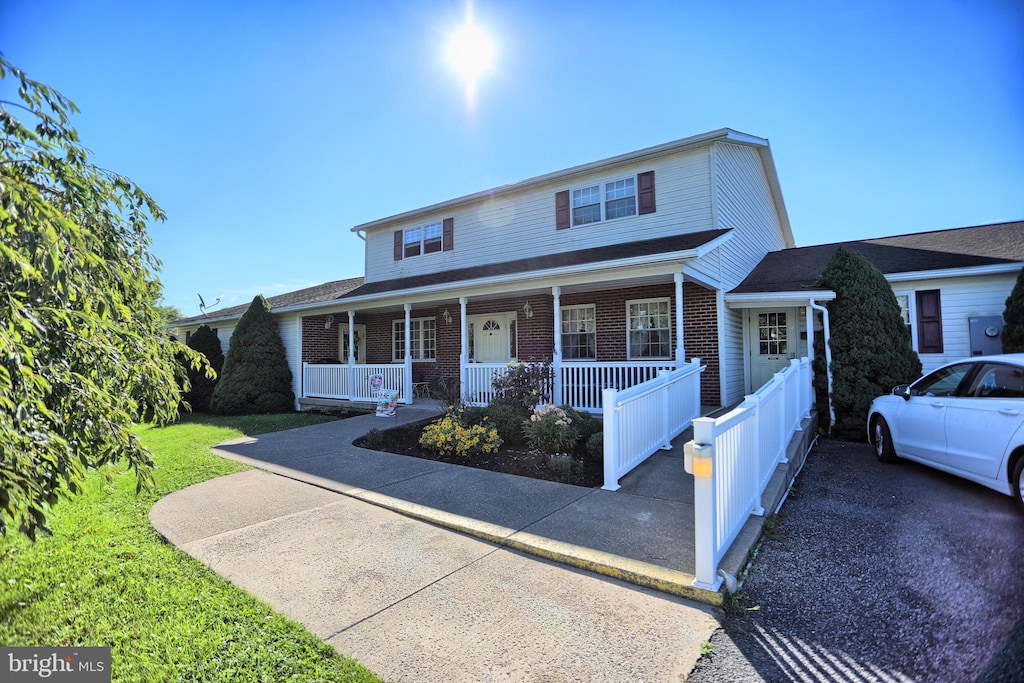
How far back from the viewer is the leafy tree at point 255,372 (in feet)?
44.6

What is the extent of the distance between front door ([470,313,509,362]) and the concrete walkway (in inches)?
282

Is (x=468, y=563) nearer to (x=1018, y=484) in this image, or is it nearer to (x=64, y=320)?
(x=64, y=320)

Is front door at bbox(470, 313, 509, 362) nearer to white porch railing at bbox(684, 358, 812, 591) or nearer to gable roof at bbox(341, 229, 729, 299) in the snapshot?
gable roof at bbox(341, 229, 729, 299)

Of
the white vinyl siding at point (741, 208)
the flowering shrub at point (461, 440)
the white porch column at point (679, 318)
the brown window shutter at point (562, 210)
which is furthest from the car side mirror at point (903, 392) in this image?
the brown window shutter at point (562, 210)

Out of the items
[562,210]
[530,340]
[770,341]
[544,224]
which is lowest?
[770,341]

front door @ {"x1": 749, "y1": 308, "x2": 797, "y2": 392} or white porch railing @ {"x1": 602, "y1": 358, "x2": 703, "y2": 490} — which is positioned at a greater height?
front door @ {"x1": 749, "y1": 308, "x2": 797, "y2": 392}

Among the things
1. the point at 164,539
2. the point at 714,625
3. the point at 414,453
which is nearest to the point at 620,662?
the point at 714,625

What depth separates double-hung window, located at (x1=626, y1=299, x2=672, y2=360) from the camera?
415 inches

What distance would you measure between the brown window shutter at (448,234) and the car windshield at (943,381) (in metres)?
11.7

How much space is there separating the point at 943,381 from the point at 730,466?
15.0 ft

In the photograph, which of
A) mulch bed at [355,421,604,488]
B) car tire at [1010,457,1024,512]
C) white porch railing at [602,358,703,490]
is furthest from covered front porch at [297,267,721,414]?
car tire at [1010,457,1024,512]

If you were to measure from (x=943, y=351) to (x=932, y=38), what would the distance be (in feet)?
22.1

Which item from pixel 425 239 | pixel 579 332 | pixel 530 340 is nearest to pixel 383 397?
pixel 530 340

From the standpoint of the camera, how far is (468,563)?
3.67 meters
